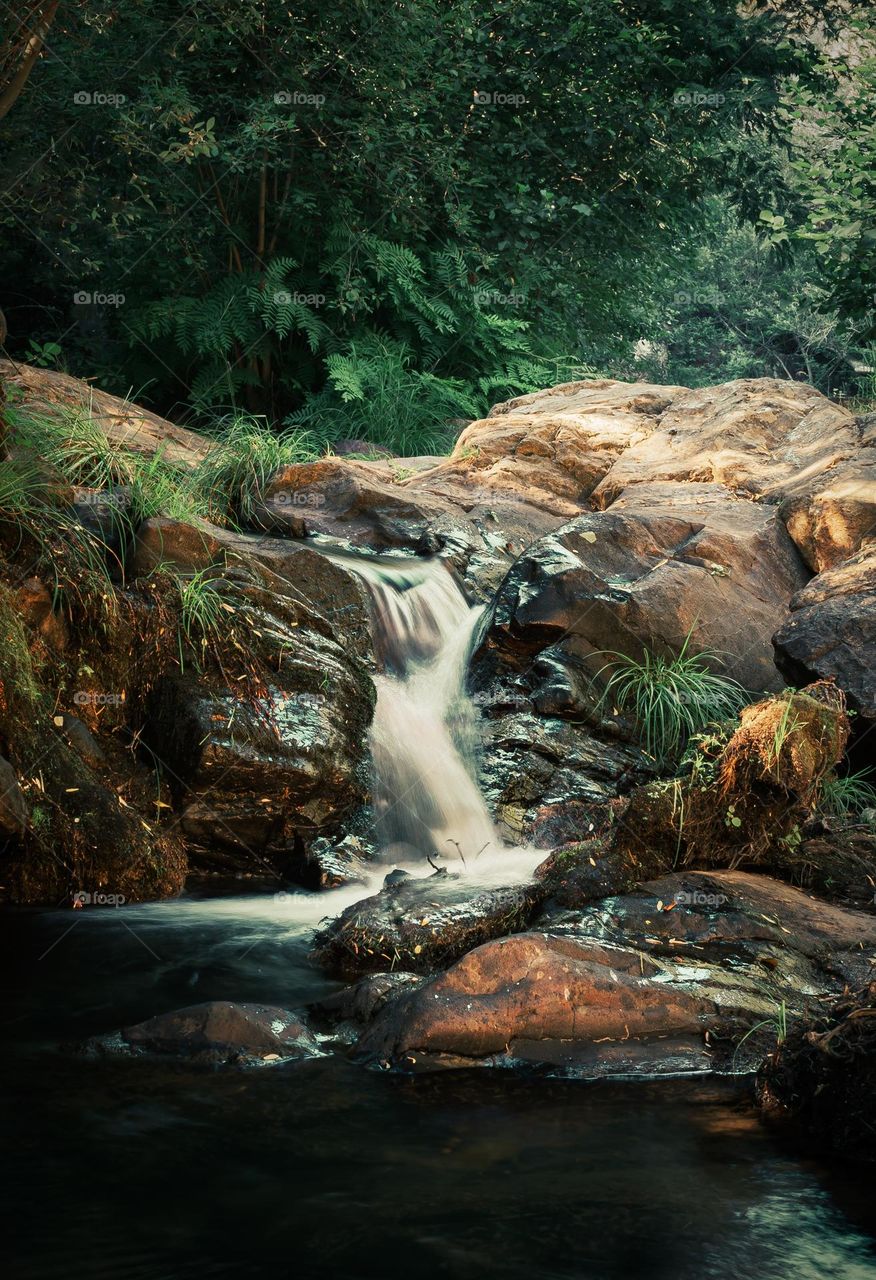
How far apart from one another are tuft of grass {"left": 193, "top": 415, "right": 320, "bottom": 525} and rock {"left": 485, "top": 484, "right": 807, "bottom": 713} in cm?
211

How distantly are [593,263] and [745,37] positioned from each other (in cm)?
338

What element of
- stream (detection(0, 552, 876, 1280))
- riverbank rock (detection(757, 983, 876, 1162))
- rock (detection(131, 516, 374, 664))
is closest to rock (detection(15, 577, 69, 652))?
rock (detection(131, 516, 374, 664))

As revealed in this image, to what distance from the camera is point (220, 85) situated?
1308cm

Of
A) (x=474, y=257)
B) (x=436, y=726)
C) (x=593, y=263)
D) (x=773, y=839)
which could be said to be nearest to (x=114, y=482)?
(x=436, y=726)

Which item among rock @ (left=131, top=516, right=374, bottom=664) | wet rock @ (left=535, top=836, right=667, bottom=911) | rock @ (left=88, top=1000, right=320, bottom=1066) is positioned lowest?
rock @ (left=88, top=1000, right=320, bottom=1066)

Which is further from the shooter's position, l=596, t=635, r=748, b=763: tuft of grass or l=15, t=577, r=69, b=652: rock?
l=596, t=635, r=748, b=763: tuft of grass

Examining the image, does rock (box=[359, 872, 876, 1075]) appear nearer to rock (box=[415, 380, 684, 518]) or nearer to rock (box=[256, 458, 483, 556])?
rock (box=[256, 458, 483, 556])

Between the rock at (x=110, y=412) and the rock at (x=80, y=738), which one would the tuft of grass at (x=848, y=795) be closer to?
the rock at (x=80, y=738)

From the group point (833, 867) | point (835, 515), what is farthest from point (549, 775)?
point (835, 515)

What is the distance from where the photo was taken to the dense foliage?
1202 centimetres

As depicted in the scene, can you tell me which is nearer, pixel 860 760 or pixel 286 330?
pixel 860 760

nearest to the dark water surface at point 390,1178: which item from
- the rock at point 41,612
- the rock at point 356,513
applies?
the rock at point 41,612

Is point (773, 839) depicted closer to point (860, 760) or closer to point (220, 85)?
point (860, 760)

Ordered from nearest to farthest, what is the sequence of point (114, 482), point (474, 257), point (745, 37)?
point (114, 482), point (474, 257), point (745, 37)
